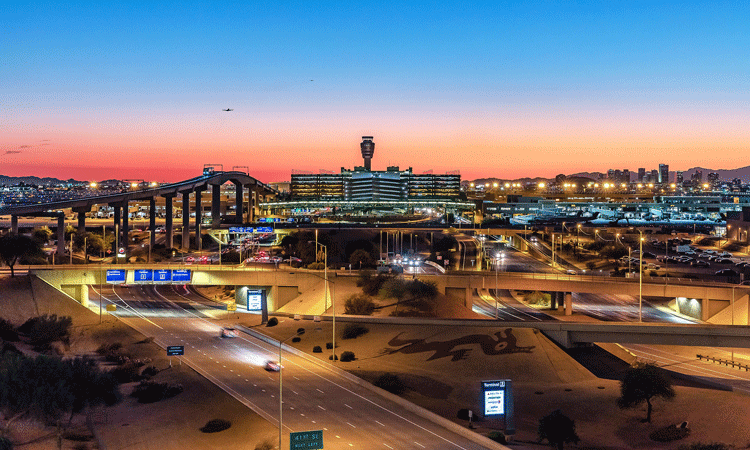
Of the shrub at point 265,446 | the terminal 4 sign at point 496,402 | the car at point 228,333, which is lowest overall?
the car at point 228,333

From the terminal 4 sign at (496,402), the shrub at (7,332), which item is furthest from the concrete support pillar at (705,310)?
the shrub at (7,332)

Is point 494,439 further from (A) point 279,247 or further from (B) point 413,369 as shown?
(A) point 279,247

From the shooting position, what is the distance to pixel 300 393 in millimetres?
37469

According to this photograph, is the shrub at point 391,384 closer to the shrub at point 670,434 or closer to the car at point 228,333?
the shrub at point 670,434

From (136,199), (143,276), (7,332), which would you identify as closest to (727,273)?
(143,276)

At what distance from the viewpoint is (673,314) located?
68.4 m

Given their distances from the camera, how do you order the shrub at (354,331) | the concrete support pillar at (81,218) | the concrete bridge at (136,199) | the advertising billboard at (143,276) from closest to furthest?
the shrub at (354,331)
the advertising billboard at (143,276)
the concrete bridge at (136,199)
the concrete support pillar at (81,218)

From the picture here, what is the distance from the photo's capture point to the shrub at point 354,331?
53500 millimetres

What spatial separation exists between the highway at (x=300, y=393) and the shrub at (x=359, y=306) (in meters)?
11.0

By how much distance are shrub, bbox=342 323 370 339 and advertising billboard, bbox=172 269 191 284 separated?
68.0 ft

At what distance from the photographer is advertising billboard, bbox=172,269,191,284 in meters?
66.9

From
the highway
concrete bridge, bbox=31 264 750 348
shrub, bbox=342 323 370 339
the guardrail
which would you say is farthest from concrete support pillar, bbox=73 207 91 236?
the guardrail

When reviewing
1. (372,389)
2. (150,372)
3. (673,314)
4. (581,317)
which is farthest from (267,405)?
(673,314)

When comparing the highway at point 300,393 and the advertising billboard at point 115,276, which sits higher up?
the advertising billboard at point 115,276
